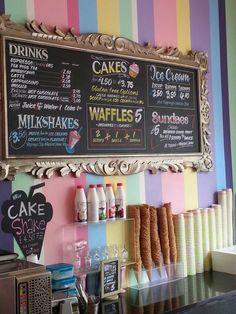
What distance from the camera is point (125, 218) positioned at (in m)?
2.78

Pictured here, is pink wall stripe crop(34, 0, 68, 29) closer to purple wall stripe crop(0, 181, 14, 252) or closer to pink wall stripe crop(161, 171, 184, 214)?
purple wall stripe crop(0, 181, 14, 252)

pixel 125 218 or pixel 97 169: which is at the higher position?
pixel 97 169

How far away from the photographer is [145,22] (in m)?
3.05

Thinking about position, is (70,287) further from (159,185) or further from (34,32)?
(34,32)

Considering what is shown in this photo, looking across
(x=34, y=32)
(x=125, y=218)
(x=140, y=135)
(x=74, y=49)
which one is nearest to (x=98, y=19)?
(x=74, y=49)

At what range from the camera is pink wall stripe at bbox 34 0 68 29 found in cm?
254

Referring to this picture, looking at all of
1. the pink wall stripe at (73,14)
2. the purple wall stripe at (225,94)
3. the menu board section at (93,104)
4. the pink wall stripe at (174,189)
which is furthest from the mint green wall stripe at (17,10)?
the purple wall stripe at (225,94)

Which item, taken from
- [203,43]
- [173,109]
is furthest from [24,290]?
[203,43]

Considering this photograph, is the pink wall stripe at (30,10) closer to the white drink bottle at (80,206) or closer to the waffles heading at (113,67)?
the waffles heading at (113,67)

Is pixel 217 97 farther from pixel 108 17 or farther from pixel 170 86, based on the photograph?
pixel 108 17

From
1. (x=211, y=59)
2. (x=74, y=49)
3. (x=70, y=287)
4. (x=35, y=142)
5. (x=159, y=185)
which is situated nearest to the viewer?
(x=70, y=287)

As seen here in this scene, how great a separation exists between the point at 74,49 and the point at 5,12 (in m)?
0.43

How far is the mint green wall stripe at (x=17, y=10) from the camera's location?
242 centimetres

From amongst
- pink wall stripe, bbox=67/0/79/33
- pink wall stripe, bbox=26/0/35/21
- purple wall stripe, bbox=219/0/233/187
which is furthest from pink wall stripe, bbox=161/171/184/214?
pink wall stripe, bbox=26/0/35/21
